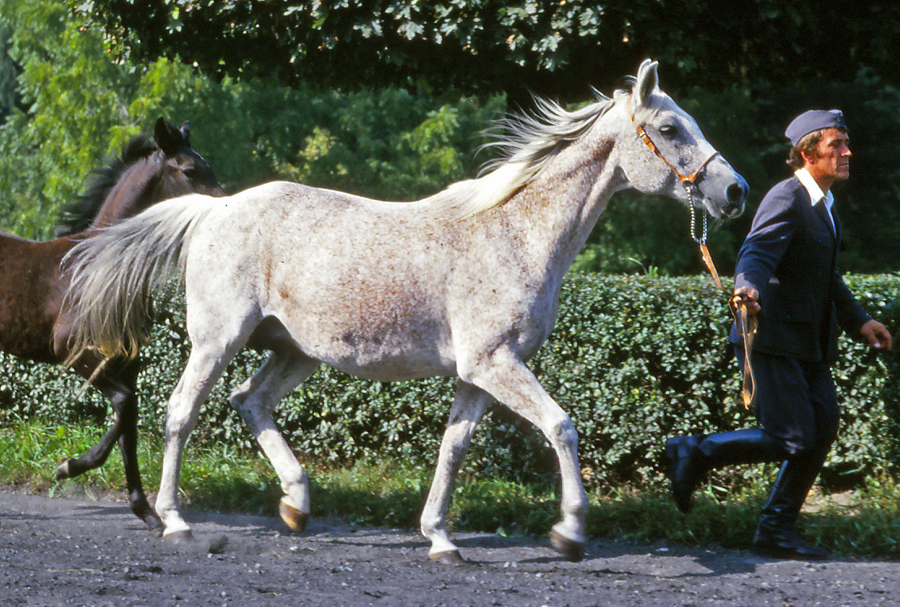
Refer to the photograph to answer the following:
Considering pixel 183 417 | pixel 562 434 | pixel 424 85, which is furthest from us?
pixel 424 85

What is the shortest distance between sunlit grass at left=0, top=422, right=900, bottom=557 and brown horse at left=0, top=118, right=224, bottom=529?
0.72m

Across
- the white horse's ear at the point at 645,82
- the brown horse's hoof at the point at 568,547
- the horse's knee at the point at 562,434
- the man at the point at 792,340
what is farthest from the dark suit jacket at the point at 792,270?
the brown horse's hoof at the point at 568,547

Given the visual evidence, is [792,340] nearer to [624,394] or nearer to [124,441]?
[624,394]

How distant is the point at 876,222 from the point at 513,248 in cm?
1121

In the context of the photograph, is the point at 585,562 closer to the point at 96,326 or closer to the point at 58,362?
the point at 96,326

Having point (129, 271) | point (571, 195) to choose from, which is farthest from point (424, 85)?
point (571, 195)

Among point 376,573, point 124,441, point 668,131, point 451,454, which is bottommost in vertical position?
point 376,573

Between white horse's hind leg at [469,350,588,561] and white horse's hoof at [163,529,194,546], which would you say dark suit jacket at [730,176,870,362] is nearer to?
white horse's hind leg at [469,350,588,561]

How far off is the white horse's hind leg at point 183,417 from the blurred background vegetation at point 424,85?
7.64 feet

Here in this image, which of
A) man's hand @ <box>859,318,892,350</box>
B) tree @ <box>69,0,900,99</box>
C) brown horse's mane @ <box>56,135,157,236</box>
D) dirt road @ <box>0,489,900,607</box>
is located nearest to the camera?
dirt road @ <box>0,489,900,607</box>

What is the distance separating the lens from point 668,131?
4.25m

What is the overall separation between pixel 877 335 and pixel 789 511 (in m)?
0.94

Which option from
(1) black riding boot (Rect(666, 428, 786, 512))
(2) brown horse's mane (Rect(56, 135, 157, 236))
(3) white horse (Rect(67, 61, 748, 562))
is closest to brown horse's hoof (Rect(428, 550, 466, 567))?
(3) white horse (Rect(67, 61, 748, 562))

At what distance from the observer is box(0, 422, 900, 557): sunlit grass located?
16.1 ft
